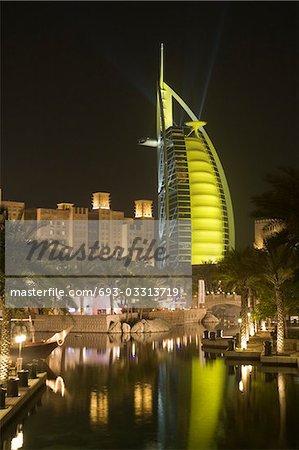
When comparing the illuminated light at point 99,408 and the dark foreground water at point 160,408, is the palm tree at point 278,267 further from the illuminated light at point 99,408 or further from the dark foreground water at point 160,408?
the illuminated light at point 99,408

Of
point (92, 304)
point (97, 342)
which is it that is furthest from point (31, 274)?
point (92, 304)

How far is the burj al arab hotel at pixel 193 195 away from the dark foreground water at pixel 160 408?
90.9 m

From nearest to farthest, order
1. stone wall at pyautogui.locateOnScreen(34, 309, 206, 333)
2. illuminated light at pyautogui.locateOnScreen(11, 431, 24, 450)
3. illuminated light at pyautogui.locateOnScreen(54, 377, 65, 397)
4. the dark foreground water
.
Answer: illuminated light at pyautogui.locateOnScreen(11, 431, 24, 450), the dark foreground water, illuminated light at pyautogui.locateOnScreen(54, 377, 65, 397), stone wall at pyautogui.locateOnScreen(34, 309, 206, 333)

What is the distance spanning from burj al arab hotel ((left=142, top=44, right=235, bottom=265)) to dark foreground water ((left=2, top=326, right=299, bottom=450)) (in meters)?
90.9

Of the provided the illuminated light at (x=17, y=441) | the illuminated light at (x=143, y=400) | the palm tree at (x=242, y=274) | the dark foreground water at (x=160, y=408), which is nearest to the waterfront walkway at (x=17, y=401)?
the dark foreground water at (x=160, y=408)

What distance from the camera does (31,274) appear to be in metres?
25.3

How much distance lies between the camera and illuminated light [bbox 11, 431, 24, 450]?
16703 mm

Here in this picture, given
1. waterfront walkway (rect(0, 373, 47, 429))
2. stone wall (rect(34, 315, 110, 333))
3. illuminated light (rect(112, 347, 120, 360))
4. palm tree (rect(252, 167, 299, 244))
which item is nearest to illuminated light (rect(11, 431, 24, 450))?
waterfront walkway (rect(0, 373, 47, 429))

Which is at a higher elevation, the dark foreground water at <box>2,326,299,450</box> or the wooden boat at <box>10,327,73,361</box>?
the wooden boat at <box>10,327,73,361</box>

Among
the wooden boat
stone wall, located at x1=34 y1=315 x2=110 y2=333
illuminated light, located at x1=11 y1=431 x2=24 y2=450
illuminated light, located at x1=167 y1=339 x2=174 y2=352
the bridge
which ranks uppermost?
the bridge

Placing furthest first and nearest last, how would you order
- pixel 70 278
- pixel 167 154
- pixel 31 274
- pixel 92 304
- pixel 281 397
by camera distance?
pixel 167 154, pixel 92 304, pixel 70 278, pixel 31 274, pixel 281 397

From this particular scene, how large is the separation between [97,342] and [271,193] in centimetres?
2700

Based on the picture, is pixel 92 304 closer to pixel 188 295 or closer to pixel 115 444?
pixel 188 295

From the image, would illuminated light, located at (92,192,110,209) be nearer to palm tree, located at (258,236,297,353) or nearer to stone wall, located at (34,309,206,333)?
stone wall, located at (34,309,206,333)
